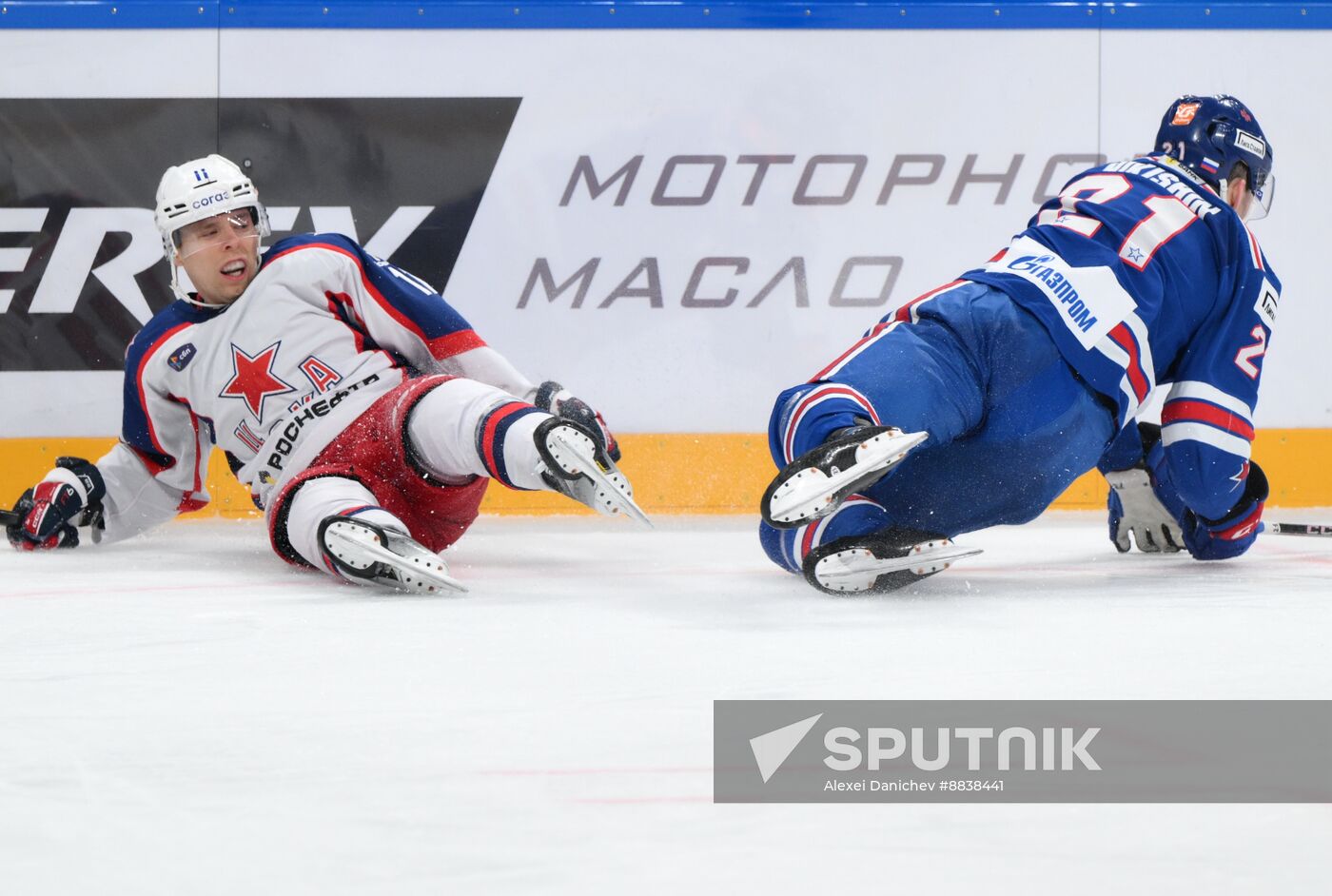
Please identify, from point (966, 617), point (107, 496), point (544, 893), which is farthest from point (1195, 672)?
point (107, 496)

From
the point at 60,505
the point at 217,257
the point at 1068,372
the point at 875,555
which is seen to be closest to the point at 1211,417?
the point at 1068,372

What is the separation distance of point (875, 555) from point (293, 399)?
1.28 meters

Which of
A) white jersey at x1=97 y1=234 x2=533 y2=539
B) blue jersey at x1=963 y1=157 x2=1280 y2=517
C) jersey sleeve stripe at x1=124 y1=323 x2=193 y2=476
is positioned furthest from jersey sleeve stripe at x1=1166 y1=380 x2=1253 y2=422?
jersey sleeve stripe at x1=124 y1=323 x2=193 y2=476

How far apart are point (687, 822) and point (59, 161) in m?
3.53

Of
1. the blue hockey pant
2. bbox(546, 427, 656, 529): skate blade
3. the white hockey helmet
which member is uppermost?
the white hockey helmet

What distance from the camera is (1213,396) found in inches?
101

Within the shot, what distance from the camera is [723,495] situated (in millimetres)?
4086

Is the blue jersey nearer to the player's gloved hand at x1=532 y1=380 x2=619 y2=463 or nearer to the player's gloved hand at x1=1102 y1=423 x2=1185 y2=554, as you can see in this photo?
the player's gloved hand at x1=1102 y1=423 x2=1185 y2=554

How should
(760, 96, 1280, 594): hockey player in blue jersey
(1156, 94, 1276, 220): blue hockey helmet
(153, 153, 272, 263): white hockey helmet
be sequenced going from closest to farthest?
(760, 96, 1280, 594): hockey player in blue jersey
(1156, 94, 1276, 220): blue hockey helmet
(153, 153, 272, 263): white hockey helmet

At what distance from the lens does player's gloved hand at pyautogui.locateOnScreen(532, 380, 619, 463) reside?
101 inches

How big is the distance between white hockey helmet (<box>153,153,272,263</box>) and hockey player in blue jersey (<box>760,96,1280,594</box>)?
128 cm

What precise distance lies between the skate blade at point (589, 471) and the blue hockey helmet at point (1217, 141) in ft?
4.35

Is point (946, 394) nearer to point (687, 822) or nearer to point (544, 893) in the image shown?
point (687, 822)

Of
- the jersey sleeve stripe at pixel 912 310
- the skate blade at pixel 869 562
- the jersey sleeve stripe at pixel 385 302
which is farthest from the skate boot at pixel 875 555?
the jersey sleeve stripe at pixel 385 302
